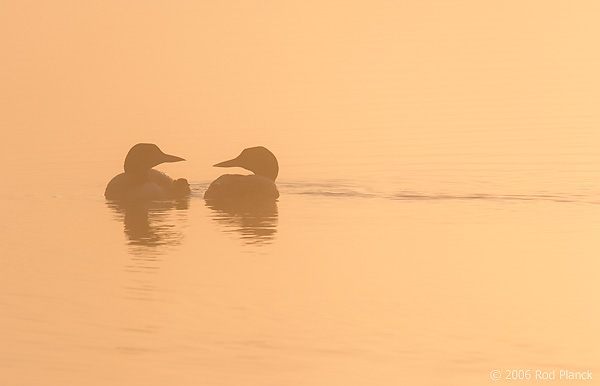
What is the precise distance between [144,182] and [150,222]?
7.66ft

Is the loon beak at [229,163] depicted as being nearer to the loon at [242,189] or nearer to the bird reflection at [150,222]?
the loon at [242,189]

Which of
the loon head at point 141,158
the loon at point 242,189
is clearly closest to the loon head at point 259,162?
the loon at point 242,189

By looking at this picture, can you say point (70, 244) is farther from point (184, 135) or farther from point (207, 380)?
point (184, 135)

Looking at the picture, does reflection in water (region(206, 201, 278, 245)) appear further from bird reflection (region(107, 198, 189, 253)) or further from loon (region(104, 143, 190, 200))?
loon (region(104, 143, 190, 200))

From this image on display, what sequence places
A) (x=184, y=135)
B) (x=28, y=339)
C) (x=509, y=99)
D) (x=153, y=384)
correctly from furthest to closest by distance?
(x=509, y=99), (x=184, y=135), (x=28, y=339), (x=153, y=384)

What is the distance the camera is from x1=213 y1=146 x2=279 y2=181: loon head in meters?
21.0

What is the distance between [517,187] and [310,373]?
9.72 metres

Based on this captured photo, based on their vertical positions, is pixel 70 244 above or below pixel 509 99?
below

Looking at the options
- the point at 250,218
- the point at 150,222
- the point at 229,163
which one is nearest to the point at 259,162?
the point at 229,163

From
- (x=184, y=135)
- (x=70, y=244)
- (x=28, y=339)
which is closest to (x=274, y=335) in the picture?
(x=28, y=339)

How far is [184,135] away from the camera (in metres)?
25.7

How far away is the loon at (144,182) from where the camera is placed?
20.2m

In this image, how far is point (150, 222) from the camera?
18.4m

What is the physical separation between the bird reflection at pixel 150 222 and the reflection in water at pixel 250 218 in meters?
0.52
